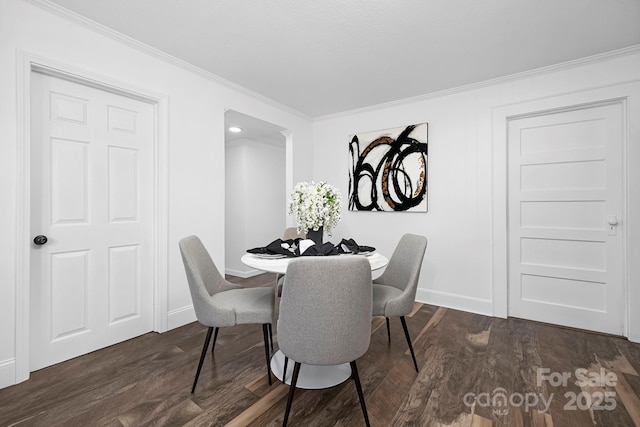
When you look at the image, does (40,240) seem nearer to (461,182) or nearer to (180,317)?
(180,317)

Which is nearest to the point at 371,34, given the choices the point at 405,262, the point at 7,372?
the point at 405,262

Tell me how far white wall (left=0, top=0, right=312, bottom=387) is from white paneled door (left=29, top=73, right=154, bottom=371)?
0.17 m

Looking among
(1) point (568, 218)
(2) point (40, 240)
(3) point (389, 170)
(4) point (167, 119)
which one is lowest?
(2) point (40, 240)

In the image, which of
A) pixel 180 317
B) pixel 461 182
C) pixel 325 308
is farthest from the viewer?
pixel 461 182

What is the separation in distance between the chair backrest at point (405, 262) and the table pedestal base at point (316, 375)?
73cm

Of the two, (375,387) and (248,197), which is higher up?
(248,197)

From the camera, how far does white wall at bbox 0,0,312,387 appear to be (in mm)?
1840

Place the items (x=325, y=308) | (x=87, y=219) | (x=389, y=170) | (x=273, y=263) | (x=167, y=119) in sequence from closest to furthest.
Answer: (x=325, y=308) → (x=273, y=263) → (x=87, y=219) → (x=167, y=119) → (x=389, y=170)

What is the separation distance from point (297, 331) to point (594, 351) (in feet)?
8.21

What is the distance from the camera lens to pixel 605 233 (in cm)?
267

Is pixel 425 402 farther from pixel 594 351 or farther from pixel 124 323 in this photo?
pixel 124 323

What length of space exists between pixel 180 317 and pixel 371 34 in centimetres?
296

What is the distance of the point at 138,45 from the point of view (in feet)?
8.02

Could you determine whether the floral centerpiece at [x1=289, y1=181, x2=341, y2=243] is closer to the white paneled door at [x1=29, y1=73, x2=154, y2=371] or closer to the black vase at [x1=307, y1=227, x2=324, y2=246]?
the black vase at [x1=307, y1=227, x2=324, y2=246]
